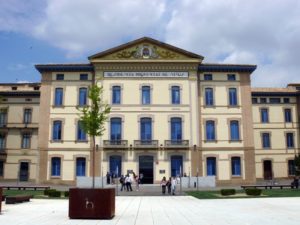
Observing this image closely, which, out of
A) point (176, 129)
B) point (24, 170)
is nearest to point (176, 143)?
point (176, 129)

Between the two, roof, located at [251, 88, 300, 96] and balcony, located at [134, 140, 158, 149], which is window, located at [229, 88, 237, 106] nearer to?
roof, located at [251, 88, 300, 96]

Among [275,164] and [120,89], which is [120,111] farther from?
[275,164]

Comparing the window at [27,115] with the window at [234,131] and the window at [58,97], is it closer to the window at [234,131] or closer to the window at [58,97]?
the window at [58,97]

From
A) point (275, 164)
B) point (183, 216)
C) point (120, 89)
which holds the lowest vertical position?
point (183, 216)

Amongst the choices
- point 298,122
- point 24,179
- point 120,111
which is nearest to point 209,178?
point 120,111

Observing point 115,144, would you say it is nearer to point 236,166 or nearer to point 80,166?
point 80,166

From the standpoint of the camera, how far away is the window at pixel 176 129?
137ft

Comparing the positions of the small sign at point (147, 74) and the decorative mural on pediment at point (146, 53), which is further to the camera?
the small sign at point (147, 74)

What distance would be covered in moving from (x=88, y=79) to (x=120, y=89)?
11.9 feet

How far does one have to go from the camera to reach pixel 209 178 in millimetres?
38031

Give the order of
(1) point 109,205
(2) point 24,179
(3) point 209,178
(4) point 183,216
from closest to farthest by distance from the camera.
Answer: (1) point 109,205 → (4) point 183,216 → (3) point 209,178 → (2) point 24,179

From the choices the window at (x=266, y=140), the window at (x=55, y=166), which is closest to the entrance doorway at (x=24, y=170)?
the window at (x=55, y=166)

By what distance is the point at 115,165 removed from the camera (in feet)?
134

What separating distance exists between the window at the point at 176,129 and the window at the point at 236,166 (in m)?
6.08
